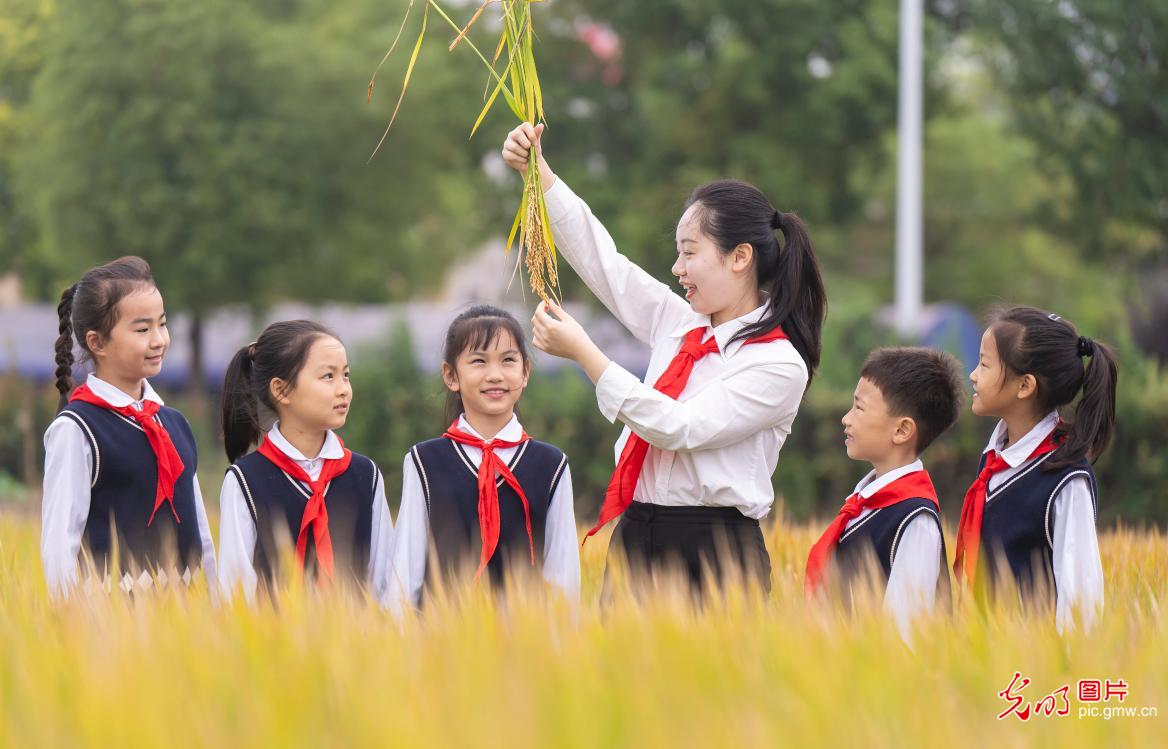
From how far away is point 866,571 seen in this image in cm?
346

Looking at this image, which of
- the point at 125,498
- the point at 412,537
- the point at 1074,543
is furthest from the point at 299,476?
the point at 1074,543

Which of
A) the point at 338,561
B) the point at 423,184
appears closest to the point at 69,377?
the point at 338,561

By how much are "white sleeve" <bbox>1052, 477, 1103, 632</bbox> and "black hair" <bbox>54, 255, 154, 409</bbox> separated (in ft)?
7.87

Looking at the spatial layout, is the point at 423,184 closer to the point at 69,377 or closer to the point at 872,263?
the point at 872,263

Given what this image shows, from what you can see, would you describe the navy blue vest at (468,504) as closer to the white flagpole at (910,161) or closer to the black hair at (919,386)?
the black hair at (919,386)

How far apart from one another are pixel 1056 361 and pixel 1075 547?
1.77 feet

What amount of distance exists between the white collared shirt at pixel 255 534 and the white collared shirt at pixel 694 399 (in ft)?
2.21

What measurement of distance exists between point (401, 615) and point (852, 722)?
1.04 meters

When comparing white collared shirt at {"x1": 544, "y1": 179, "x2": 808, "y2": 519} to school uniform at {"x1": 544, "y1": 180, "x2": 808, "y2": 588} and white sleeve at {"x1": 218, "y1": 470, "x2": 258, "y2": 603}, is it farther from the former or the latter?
white sleeve at {"x1": 218, "y1": 470, "x2": 258, "y2": 603}

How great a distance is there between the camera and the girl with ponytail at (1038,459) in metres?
3.37

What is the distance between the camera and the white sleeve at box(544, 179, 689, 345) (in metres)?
3.77

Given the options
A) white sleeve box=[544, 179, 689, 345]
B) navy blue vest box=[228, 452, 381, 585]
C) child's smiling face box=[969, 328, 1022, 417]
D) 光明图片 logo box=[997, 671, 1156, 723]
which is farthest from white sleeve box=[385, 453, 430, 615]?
光明图片 logo box=[997, 671, 1156, 723]

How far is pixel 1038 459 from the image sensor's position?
3531 mm

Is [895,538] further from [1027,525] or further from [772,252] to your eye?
[772,252]
